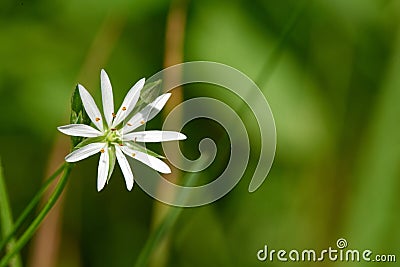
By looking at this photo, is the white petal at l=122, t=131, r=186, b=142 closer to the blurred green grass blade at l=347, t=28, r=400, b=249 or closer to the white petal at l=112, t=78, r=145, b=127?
the white petal at l=112, t=78, r=145, b=127

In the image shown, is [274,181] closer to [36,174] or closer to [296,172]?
[296,172]

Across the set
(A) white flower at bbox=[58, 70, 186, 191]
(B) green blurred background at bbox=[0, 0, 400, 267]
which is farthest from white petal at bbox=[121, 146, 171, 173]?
(B) green blurred background at bbox=[0, 0, 400, 267]

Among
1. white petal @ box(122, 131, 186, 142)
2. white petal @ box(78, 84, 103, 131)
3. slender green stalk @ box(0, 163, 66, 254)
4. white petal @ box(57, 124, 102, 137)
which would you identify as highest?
white petal @ box(122, 131, 186, 142)

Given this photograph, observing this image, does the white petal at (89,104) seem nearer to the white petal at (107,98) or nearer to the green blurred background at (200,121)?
the white petal at (107,98)

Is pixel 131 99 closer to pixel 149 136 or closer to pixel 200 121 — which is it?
pixel 149 136

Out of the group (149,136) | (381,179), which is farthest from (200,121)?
(149,136)

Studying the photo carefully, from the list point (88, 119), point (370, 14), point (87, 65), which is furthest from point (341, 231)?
point (88, 119)
